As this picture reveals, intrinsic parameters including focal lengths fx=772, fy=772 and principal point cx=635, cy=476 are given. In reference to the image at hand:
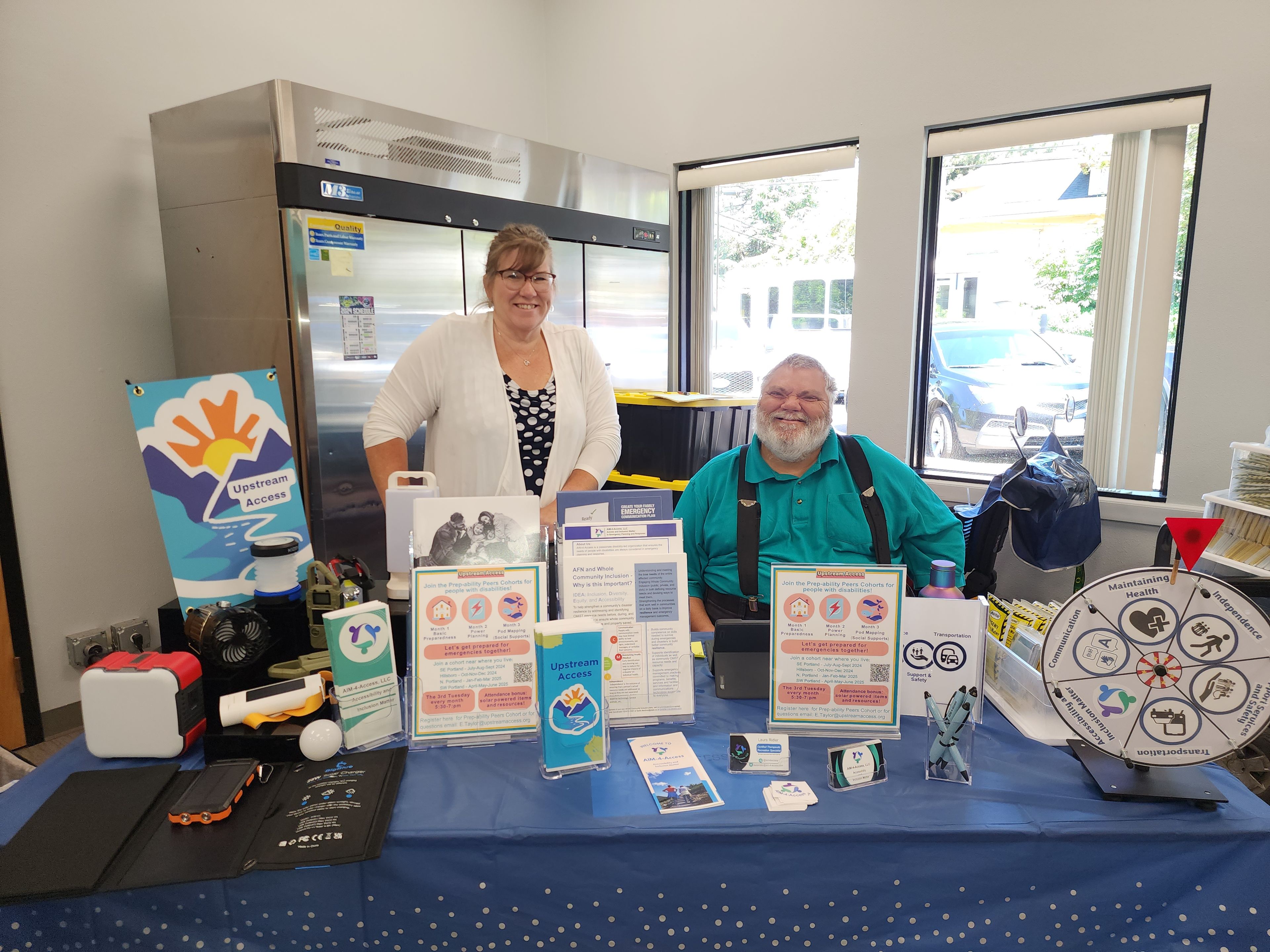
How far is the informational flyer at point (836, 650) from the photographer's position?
1393 mm

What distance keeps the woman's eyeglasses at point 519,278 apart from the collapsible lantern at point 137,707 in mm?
1317

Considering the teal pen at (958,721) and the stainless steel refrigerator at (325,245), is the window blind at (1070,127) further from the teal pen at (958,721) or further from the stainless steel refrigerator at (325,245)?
the teal pen at (958,721)

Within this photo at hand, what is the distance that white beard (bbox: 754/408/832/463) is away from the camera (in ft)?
6.94

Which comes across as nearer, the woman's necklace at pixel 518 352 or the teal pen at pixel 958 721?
the teal pen at pixel 958 721

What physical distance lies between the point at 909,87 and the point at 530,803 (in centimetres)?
348

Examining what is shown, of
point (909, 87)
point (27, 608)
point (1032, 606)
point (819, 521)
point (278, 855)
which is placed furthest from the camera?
point (909, 87)

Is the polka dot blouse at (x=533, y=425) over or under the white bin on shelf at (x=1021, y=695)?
over

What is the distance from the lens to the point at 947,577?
1.50m

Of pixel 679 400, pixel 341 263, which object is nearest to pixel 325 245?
pixel 341 263

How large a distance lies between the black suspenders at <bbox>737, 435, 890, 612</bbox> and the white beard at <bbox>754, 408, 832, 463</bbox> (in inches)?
4.5

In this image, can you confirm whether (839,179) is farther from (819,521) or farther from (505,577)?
(505,577)

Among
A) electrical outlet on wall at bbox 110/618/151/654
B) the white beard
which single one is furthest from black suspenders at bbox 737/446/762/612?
electrical outlet on wall at bbox 110/618/151/654

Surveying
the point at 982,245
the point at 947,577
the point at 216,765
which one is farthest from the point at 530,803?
the point at 982,245

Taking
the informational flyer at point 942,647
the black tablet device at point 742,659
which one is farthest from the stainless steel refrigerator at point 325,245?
the informational flyer at point 942,647
